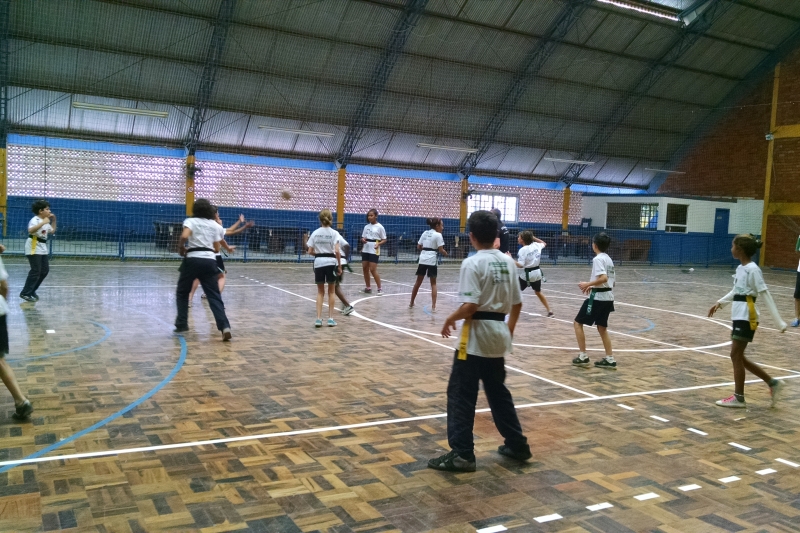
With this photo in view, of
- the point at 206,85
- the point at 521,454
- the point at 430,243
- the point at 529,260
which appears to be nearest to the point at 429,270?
the point at 430,243

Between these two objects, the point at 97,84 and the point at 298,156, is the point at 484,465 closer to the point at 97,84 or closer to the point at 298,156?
the point at 97,84

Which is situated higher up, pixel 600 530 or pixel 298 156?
pixel 298 156

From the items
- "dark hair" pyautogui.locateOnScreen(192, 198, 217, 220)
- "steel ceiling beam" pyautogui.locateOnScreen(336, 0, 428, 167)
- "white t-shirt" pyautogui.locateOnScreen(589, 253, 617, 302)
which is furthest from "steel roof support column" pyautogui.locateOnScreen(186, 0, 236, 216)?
"white t-shirt" pyautogui.locateOnScreen(589, 253, 617, 302)

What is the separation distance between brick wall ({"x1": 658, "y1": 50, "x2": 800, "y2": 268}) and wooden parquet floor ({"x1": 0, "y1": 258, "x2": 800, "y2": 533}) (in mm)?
23338

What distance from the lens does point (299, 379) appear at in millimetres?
7102

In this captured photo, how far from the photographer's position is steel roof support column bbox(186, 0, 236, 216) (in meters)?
22.6

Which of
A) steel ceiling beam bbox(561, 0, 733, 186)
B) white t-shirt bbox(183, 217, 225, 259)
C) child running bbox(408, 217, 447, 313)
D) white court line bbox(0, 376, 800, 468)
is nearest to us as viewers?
white court line bbox(0, 376, 800, 468)

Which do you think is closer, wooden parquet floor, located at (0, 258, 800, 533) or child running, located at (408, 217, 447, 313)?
wooden parquet floor, located at (0, 258, 800, 533)

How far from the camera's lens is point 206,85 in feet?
79.5

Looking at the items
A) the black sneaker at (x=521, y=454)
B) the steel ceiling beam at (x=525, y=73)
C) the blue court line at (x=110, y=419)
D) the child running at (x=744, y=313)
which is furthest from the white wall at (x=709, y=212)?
the black sneaker at (x=521, y=454)

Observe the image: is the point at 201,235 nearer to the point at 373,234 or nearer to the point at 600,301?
the point at 600,301

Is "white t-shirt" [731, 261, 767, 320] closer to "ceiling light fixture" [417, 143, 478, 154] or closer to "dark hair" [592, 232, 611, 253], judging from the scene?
"dark hair" [592, 232, 611, 253]

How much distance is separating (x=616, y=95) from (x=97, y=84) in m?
22.6

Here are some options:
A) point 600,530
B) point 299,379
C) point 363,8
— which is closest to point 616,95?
point 363,8
